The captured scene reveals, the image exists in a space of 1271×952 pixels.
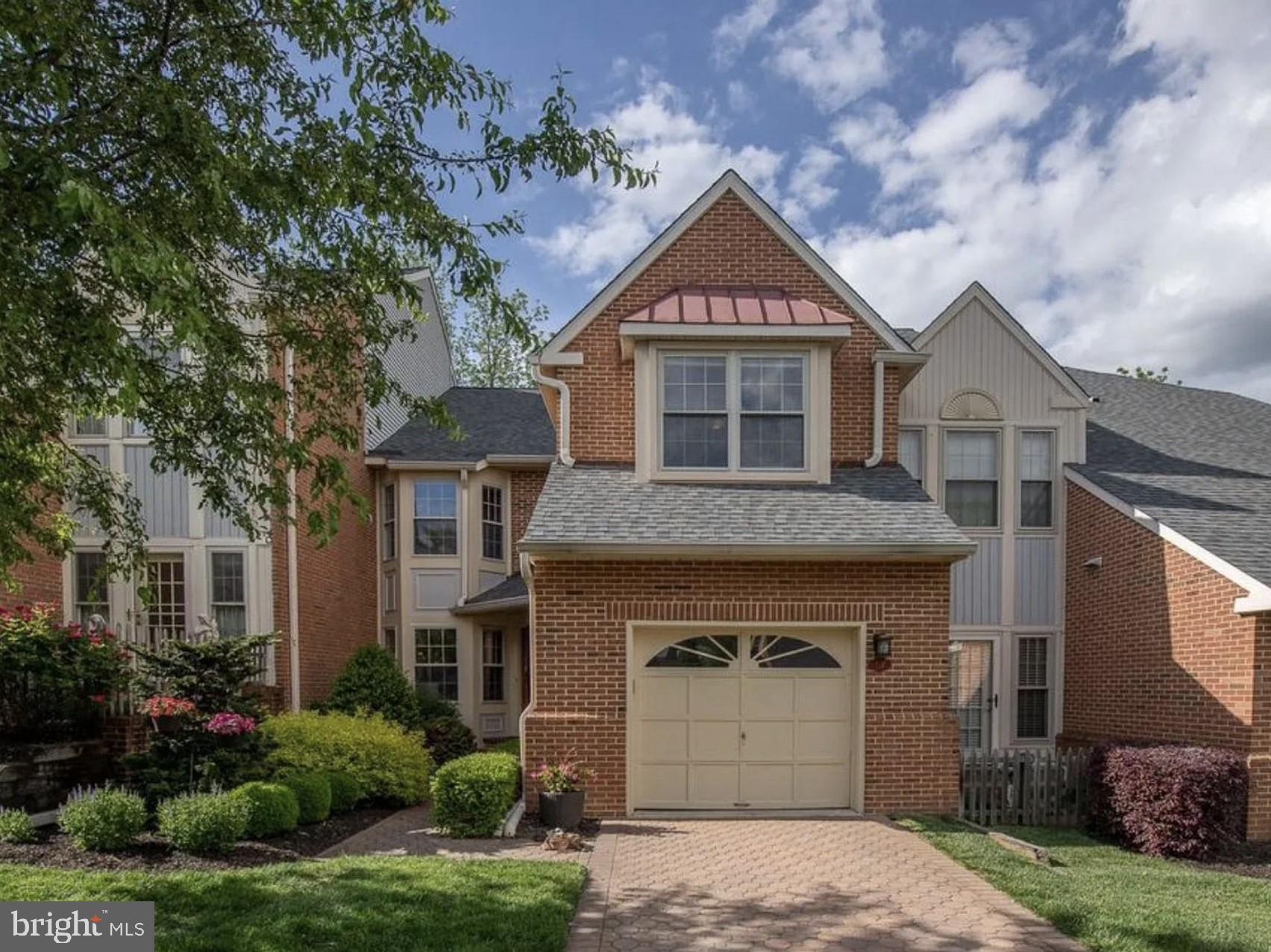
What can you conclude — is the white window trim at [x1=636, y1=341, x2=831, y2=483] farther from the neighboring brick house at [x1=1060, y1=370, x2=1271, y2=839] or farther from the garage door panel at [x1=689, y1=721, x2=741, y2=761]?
the neighboring brick house at [x1=1060, y1=370, x2=1271, y2=839]

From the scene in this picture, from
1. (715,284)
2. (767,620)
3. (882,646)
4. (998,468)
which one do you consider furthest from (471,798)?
(998,468)

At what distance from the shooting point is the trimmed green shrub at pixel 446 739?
1338cm

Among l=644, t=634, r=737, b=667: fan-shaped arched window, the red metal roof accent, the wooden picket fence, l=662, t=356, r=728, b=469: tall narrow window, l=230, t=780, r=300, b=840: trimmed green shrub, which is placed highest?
the red metal roof accent

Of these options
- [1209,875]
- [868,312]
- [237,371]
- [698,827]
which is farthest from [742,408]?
[1209,875]

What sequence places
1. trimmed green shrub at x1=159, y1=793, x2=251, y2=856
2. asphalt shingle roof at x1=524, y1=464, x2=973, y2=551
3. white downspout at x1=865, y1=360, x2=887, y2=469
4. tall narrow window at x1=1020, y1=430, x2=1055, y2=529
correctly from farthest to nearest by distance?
tall narrow window at x1=1020, y1=430, x2=1055, y2=529, white downspout at x1=865, y1=360, x2=887, y2=469, asphalt shingle roof at x1=524, y1=464, x2=973, y2=551, trimmed green shrub at x1=159, y1=793, x2=251, y2=856

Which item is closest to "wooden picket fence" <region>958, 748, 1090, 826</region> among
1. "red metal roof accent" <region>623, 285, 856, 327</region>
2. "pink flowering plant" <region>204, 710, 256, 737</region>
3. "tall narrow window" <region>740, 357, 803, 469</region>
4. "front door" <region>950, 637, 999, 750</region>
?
"front door" <region>950, 637, 999, 750</region>

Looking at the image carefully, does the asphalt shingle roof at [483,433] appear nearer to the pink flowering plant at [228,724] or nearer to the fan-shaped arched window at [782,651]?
the pink flowering plant at [228,724]

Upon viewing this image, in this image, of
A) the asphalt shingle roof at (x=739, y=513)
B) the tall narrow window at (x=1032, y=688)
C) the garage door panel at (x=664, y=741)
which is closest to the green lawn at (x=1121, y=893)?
the garage door panel at (x=664, y=741)

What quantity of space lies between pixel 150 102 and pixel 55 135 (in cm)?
70

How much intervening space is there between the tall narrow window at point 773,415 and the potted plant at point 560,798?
15.4ft

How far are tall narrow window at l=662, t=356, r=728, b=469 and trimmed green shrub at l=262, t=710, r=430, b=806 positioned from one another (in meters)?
5.46

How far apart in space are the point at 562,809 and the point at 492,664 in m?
7.46

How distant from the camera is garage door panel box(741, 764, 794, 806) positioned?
997cm

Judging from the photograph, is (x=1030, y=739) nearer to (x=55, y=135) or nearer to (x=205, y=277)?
(x=205, y=277)
